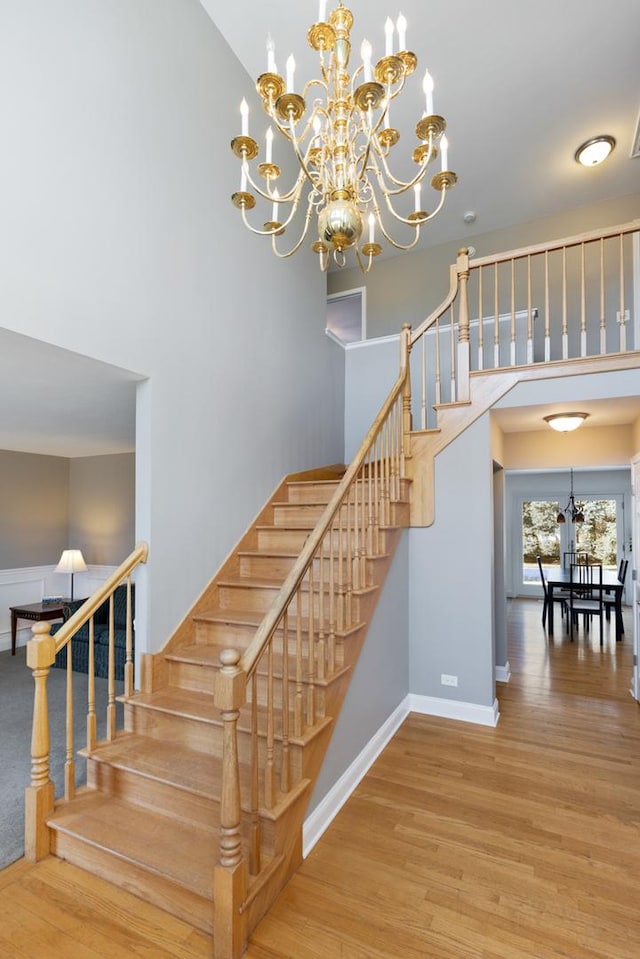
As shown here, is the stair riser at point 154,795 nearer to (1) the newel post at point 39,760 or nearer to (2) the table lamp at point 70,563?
(1) the newel post at point 39,760

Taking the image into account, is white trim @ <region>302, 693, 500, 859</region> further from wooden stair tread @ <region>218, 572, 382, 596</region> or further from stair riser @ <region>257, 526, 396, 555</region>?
stair riser @ <region>257, 526, 396, 555</region>

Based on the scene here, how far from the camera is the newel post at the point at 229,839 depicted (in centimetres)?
161

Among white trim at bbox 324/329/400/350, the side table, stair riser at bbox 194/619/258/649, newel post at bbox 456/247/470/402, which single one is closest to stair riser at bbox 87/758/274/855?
stair riser at bbox 194/619/258/649

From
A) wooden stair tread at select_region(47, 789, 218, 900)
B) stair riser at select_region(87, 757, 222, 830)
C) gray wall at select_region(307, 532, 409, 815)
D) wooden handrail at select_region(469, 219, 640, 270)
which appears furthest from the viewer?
wooden handrail at select_region(469, 219, 640, 270)

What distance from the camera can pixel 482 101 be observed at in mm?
4262

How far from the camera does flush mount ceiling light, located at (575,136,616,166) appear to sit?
15.1 feet

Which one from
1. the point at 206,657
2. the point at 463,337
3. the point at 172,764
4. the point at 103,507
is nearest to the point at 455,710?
the point at 206,657

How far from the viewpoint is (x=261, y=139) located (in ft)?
13.7

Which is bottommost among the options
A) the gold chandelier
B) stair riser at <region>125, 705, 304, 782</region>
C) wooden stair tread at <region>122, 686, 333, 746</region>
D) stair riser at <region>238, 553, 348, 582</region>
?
stair riser at <region>125, 705, 304, 782</region>

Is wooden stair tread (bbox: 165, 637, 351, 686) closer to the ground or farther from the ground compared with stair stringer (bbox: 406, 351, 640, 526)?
closer to the ground

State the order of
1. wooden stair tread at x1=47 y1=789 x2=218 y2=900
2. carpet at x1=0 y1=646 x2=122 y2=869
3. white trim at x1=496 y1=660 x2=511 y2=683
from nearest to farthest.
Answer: wooden stair tread at x1=47 y1=789 x2=218 y2=900 < carpet at x1=0 y1=646 x2=122 y2=869 < white trim at x1=496 y1=660 x2=511 y2=683

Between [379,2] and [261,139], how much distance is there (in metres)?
1.28

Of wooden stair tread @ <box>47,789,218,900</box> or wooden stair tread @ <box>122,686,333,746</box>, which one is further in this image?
wooden stair tread @ <box>122,686,333,746</box>

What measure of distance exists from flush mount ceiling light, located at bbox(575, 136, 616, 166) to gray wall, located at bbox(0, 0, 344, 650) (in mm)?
3269
